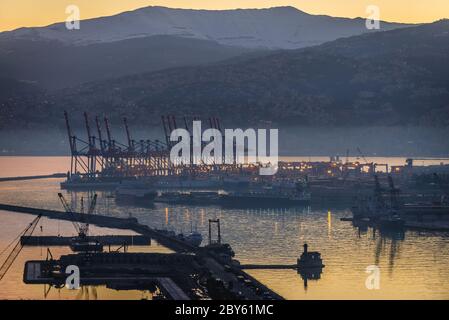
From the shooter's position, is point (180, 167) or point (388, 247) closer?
point (388, 247)

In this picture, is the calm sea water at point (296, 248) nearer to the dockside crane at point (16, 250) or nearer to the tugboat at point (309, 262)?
the dockside crane at point (16, 250)

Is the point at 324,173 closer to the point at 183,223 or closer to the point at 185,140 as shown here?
the point at 185,140

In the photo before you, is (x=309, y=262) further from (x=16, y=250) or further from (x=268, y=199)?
(x=268, y=199)

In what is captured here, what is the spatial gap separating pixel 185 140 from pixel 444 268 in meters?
94.2

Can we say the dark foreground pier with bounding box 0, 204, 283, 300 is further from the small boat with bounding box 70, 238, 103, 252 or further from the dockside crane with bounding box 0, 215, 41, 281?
the small boat with bounding box 70, 238, 103, 252

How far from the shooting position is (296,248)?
53969 millimetres

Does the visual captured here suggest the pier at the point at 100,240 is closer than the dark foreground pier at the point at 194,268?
No

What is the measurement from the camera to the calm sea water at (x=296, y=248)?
133 feet

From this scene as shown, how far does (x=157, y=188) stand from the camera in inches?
4144

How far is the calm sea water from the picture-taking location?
40500 millimetres

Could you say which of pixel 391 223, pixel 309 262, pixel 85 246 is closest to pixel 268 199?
pixel 391 223

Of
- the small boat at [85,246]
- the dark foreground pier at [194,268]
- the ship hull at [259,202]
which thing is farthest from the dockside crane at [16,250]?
the ship hull at [259,202]

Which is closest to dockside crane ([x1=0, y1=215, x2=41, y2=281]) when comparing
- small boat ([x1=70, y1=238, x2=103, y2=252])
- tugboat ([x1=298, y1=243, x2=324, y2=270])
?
small boat ([x1=70, y1=238, x2=103, y2=252])

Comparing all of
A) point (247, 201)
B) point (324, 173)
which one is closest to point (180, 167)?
point (324, 173)
